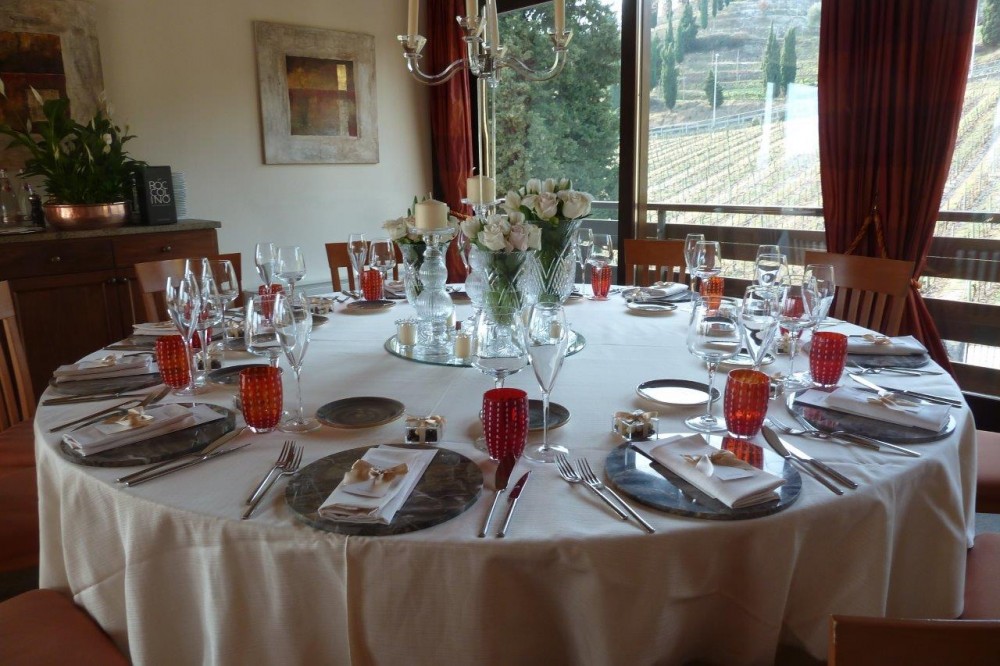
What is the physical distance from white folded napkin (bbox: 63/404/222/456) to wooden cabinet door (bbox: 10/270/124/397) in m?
2.42

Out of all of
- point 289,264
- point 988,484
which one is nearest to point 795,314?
point 988,484

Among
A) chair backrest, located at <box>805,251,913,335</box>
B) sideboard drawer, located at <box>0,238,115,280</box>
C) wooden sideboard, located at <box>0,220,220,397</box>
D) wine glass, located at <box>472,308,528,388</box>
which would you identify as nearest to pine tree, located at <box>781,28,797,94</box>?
chair backrest, located at <box>805,251,913,335</box>

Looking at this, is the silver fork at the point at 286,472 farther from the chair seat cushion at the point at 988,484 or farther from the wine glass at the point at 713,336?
the chair seat cushion at the point at 988,484

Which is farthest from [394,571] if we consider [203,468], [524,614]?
[203,468]

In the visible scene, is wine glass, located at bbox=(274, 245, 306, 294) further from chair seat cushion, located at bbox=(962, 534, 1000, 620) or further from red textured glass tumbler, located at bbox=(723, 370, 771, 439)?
chair seat cushion, located at bbox=(962, 534, 1000, 620)

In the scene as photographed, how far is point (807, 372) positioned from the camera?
65.1 inches

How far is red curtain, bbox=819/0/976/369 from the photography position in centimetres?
286

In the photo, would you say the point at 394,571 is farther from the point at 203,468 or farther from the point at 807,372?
the point at 807,372

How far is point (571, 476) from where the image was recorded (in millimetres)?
1118

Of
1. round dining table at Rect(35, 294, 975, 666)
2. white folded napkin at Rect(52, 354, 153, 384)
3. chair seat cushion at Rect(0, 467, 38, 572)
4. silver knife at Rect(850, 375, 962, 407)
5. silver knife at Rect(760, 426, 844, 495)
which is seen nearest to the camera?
round dining table at Rect(35, 294, 975, 666)

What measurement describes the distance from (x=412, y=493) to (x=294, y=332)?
0.50 metres

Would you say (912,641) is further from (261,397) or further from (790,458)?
(261,397)

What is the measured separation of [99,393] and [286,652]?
35.2 inches

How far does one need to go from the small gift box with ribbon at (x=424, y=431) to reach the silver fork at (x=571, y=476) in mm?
228
